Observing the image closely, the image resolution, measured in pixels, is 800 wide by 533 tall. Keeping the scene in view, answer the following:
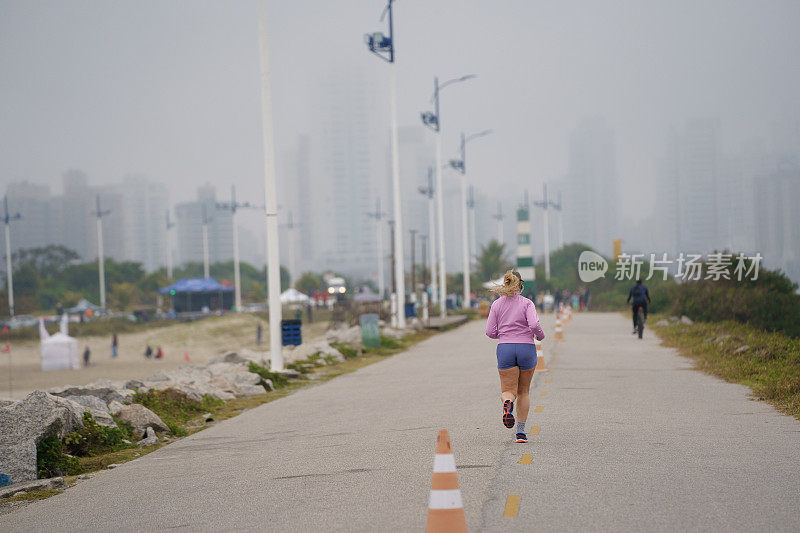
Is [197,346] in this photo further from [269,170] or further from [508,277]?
[508,277]

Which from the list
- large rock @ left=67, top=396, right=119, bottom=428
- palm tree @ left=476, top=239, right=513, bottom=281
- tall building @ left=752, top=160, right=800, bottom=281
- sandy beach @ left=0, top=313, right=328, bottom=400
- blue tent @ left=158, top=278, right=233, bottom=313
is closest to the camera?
large rock @ left=67, top=396, right=119, bottom=428

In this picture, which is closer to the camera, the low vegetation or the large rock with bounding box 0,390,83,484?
the large rock with bounding box 0,390,83,484

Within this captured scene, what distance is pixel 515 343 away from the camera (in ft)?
34.2

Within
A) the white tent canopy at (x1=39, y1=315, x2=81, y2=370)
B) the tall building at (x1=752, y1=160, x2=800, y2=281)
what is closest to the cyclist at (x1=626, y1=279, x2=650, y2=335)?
the white tent canopy at (x1=39, y1=315, x2=81, y2=370)

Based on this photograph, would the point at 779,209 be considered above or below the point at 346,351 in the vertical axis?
above

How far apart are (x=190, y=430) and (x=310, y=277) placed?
141 m

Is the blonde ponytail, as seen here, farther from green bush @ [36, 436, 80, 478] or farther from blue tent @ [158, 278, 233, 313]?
blue tent @ [158, 278, 233, 313]

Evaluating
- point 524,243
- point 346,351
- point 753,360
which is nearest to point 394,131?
point 346,351

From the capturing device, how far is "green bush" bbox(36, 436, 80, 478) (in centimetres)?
1105

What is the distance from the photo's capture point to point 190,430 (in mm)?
14336

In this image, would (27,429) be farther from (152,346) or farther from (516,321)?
(152,346)

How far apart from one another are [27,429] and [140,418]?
2799mm

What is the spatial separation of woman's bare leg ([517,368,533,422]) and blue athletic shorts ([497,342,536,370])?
0.12 m

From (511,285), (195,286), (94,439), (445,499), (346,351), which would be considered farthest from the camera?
(195,286)
